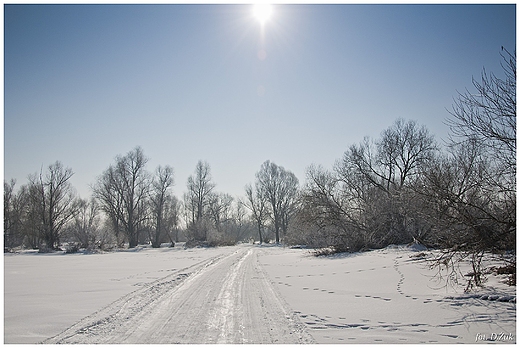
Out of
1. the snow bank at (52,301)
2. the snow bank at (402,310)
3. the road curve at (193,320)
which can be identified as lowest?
the snow bank at (402,310)

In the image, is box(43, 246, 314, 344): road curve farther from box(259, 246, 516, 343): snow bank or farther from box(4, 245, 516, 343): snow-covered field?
box(259, 246, 516, 343): snow bank

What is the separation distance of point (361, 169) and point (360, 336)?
28266 millimetres

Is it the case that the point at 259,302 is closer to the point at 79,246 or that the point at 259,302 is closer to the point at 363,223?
the point at 363,223

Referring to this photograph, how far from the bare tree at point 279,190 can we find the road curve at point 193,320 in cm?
4697

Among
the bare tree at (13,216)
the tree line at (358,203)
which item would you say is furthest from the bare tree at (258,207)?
the bare tree at (13,216)

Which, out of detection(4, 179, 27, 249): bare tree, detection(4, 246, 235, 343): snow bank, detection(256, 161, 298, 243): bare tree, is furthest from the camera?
detection(256, 161, 298, 243): bare tree

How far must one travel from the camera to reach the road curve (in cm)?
432

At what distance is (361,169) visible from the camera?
1226 inches

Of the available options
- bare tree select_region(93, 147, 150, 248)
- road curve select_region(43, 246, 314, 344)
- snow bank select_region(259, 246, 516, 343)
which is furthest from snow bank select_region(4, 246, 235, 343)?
bare tree select_region(93, 147, 150, 248)

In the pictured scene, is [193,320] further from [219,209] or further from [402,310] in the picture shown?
[219,209]

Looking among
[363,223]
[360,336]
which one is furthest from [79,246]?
[360,336]

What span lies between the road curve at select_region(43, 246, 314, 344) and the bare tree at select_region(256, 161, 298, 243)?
47.0m

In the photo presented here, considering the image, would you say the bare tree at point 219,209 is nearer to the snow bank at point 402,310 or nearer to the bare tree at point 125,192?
the bare tree at point 125,192

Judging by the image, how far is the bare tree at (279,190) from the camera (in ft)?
179
